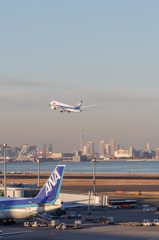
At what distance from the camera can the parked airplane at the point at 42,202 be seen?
5753 cm

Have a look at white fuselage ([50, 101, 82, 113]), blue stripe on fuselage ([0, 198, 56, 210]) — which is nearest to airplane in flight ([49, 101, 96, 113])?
white fuselage ([50, 101, 82, 113])

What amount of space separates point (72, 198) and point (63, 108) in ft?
167

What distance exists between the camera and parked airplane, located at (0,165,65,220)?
57.5 m

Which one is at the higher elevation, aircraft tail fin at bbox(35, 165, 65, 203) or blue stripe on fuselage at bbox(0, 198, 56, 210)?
aircraft tail fin at bbox(35, 165, 65, 203)

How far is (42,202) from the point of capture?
58.1m

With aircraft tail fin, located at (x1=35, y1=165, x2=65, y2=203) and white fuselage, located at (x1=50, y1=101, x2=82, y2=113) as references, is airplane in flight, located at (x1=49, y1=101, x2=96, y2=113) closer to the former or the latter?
white fuselage, located at (x1=50, y1=101, x2=82, y2=113)

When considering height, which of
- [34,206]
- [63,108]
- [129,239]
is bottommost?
[129,239]

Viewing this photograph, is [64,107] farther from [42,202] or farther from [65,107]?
[42,202]

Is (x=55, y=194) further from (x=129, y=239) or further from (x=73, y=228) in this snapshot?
(x=129, y=239)

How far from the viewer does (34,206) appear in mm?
58625

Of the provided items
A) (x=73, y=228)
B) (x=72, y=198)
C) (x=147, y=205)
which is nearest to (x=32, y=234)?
(x=73, y=228)

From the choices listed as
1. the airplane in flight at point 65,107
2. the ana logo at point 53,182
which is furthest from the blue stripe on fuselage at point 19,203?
the airplane in flight at point 65,107

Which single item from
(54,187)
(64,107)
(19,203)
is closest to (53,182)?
(54,187)

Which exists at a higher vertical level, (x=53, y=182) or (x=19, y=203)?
(x=53, y=182)
